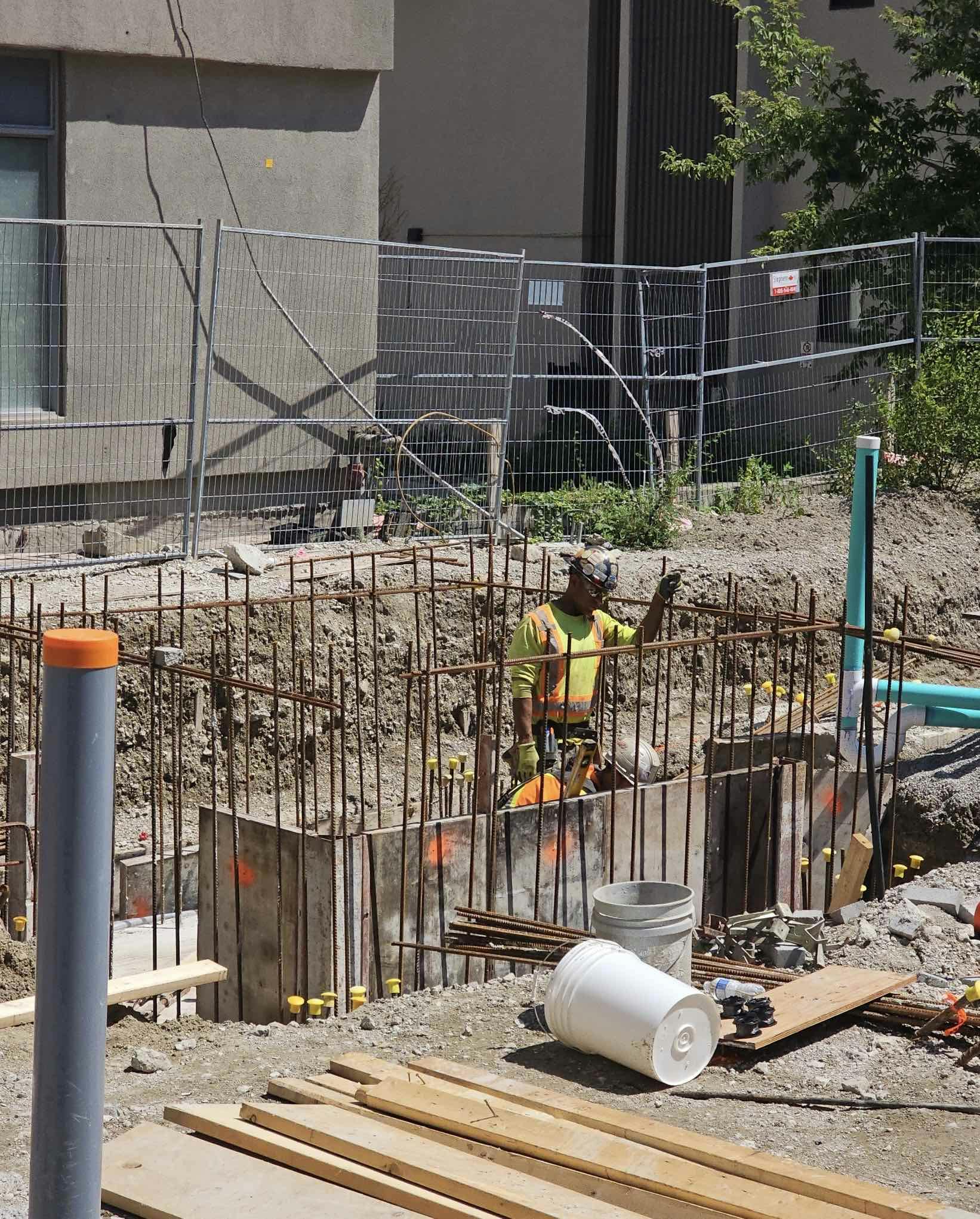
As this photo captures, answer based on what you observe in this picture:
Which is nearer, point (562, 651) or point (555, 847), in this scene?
point (555, 847)

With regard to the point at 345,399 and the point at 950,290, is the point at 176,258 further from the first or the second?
the point at 950,290

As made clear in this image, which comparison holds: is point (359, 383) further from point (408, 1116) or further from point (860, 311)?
point (408, 1116)

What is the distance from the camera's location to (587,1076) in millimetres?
5469

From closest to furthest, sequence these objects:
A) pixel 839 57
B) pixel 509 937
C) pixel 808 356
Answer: pixel 509 937
pixel 808 356
pixel 839 57

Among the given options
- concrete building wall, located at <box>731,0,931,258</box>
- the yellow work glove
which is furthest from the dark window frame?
concrete building wall, located at <box>731,0,931,258</box>

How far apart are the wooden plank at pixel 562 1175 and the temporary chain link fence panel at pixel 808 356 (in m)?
10.0

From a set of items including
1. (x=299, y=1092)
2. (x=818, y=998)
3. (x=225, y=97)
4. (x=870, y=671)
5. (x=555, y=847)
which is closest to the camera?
(x=299, y=1092)

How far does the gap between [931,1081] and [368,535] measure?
8038 mm

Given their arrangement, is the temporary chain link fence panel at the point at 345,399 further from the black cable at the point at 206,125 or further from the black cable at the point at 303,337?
the black cable at the point at 206,125

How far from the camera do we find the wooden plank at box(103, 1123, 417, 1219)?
4195mm

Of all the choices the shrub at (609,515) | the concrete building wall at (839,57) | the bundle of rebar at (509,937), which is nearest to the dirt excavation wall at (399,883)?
the bundle of rebar at (509,937)

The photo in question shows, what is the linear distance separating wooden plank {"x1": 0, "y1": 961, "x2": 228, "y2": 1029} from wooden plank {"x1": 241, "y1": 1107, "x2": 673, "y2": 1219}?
1742mm

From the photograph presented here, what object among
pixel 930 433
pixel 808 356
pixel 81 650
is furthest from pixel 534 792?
pixel 808 356

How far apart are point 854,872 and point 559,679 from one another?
5.45 ft
